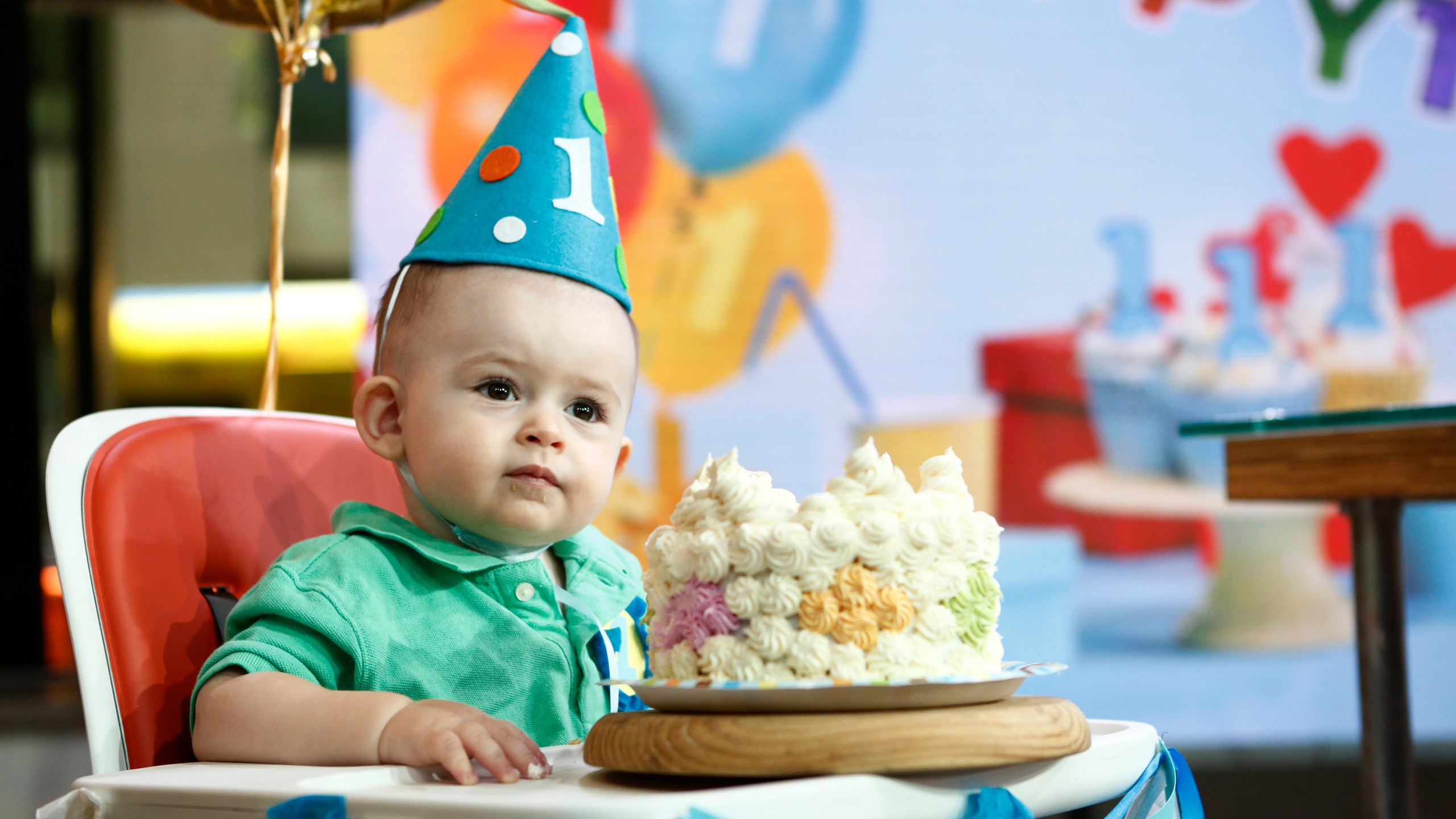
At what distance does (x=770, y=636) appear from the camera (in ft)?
2.23

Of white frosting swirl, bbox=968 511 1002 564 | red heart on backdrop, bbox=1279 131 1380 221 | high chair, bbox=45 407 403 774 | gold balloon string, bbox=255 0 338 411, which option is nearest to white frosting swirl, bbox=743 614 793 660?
white frosting swirl, bbox=968 511 1002 564

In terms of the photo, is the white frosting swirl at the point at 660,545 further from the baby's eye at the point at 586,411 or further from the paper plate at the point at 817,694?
the baby's eye at the point at 586,411

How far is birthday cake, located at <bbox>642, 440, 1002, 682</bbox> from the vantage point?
2.22 ft

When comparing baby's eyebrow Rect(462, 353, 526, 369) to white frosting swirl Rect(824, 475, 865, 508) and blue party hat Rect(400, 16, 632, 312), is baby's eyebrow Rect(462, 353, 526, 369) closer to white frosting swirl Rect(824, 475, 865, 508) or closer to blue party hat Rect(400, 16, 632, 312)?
blue party hat Rect(400, 16, 632, 312)

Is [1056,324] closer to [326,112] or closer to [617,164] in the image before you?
[617,164]

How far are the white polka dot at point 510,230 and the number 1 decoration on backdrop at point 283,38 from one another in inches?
13.0

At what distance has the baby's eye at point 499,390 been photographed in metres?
0.92

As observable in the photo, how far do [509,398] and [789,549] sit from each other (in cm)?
32

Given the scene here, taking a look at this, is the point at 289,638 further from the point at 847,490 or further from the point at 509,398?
the point at 847,490

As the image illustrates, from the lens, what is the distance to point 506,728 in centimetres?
71

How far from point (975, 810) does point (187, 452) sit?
0.71m


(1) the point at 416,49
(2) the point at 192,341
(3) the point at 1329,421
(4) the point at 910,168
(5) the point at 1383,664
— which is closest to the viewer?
(3) the point at 1329,421

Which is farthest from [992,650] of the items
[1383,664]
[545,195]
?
[1383,664]

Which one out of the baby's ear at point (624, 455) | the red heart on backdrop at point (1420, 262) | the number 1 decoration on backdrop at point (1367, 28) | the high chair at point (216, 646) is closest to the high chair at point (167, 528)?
the high chair at point (216, 646)
